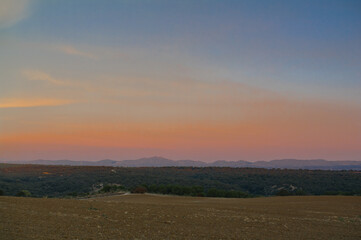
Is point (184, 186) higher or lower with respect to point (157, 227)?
lower

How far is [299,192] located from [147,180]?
2758 centimetres

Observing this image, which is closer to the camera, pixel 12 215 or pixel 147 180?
pixel 12 215

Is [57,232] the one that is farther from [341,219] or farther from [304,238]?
[341,219]

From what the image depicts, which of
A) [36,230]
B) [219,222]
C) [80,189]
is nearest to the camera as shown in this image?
[36,230]

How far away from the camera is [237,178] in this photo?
2835 inches

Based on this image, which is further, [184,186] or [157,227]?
[184,186]

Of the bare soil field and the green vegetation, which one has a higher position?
the bare soil field

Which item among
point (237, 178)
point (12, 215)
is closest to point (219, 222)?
point (12, 215)

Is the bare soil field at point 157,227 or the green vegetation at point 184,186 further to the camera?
the green vegetation at point 184,186

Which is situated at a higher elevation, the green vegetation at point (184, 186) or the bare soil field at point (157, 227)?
the bare soil field at point (157, 227)

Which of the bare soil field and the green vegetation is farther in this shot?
the green vegetation

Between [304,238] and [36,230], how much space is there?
1090cm

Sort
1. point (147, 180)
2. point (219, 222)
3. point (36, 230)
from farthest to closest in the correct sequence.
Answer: point (147, 180) < point (219, 222) < point (36, 230)

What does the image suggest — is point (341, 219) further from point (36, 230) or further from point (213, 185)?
point (213, 185)
